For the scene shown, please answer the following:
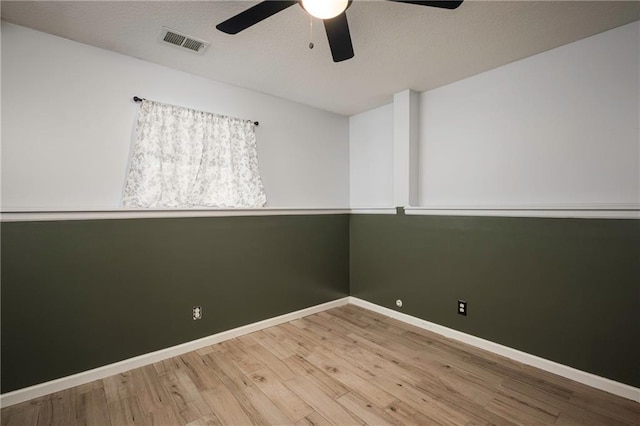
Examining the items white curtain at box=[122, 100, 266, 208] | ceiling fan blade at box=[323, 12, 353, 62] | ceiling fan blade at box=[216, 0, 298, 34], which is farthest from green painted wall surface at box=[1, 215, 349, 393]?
ceiling fan blade at box=[323, 12, 353, 62]

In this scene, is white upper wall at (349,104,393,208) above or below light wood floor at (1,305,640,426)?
above

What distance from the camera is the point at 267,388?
6.74ft

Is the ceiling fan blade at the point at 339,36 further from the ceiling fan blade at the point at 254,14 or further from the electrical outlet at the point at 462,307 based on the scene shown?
the electrical outlet at the point at 462,307

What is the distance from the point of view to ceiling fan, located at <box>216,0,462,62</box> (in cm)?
137

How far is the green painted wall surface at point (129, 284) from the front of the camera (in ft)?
6.38

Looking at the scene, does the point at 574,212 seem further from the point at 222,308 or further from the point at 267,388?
the point at 222,308

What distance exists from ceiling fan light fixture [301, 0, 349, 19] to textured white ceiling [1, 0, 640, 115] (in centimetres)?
50

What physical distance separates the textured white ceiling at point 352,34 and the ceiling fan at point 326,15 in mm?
294

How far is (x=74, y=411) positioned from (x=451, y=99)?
3.92m

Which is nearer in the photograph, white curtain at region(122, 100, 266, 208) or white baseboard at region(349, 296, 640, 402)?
white baseboard at region(349, 296, 640, 402)

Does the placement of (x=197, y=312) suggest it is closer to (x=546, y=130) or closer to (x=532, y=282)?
(x=532, y=282)

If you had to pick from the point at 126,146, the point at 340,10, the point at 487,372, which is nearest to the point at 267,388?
the point at 487,372

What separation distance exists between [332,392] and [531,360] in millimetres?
1627

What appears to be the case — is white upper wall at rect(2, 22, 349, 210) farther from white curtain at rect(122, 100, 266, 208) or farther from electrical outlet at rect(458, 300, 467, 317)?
electrical outlet at rect(458, 300, 467, 317)
